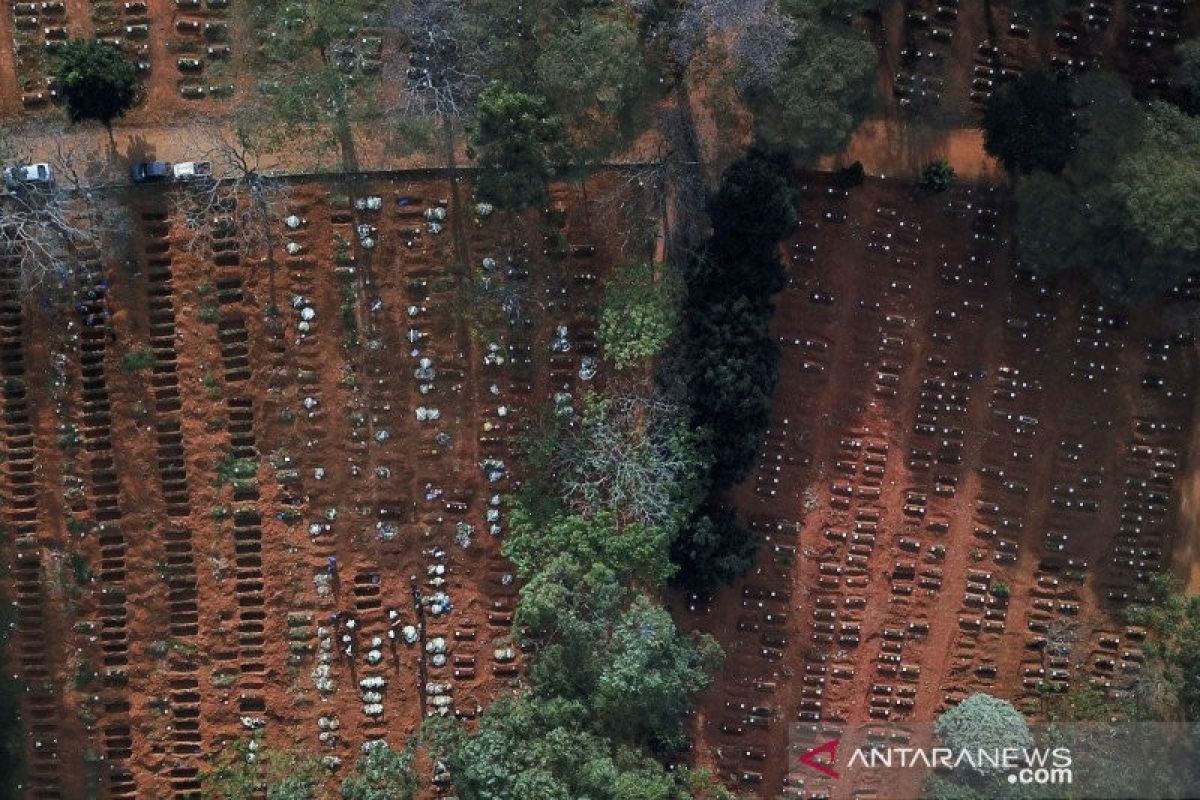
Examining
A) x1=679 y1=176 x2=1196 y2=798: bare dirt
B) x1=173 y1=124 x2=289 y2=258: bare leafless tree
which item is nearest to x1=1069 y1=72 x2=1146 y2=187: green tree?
x1=679 y1=176 x2=1196 y2=798: bare dirt

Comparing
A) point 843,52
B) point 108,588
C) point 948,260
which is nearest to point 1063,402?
point 948,260

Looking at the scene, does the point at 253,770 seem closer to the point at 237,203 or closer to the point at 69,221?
the point at 237,203

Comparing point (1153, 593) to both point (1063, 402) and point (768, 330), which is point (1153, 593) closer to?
point (1063, 402)

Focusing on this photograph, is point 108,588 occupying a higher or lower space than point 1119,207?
lower

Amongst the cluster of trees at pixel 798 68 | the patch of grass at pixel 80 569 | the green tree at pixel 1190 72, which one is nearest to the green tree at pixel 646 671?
the cluster of trees at pixel 798 68

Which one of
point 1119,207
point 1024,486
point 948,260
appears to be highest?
point 1119,207

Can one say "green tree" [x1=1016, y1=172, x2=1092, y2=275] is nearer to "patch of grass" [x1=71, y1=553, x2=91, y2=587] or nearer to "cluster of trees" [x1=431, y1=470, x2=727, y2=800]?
"cluster of trees" [x1=431, y1=470, x2=727, y2=800]

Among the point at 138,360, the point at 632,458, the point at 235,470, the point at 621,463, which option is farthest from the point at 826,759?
the point at 138,360
